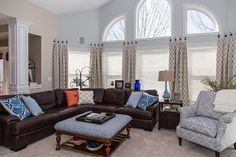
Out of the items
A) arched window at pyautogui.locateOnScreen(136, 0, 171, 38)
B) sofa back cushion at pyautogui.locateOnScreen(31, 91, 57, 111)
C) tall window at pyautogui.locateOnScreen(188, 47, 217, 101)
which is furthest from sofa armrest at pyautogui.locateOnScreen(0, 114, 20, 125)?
tall window at pyautogui.locateOnScreen(188, 47, 217, 101)

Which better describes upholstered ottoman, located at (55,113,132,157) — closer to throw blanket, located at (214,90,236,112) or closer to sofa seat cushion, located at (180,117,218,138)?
sofa seat cushion, located at (180,117,218,138)

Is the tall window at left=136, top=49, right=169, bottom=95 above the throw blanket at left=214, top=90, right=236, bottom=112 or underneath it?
above

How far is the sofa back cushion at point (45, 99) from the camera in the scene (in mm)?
3953

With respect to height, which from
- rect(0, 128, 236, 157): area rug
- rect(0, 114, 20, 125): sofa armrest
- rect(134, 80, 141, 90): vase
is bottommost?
rect(0, 128, 236, 157): area rug

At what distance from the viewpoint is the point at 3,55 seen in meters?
5.97

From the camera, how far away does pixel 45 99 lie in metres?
4.11

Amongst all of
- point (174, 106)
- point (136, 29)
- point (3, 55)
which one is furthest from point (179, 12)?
point (3, 55)

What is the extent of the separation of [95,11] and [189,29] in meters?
3.25

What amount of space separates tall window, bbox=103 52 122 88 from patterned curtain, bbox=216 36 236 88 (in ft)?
9.69

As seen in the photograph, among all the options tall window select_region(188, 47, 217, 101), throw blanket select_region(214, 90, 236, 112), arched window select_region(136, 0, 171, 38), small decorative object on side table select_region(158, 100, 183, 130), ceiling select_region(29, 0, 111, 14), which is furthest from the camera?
arched window select_region(136, 0, 171, 38)

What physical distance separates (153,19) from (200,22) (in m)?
1.41

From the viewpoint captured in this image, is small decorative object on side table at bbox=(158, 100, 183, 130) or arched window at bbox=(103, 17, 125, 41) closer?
small decorative object on side table at bbox=(158, 100, 183, 130)

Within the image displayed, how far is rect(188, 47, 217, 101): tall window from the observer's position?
4.68 m

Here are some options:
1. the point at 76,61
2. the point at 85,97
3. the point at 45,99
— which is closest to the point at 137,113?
the point at 85,97
